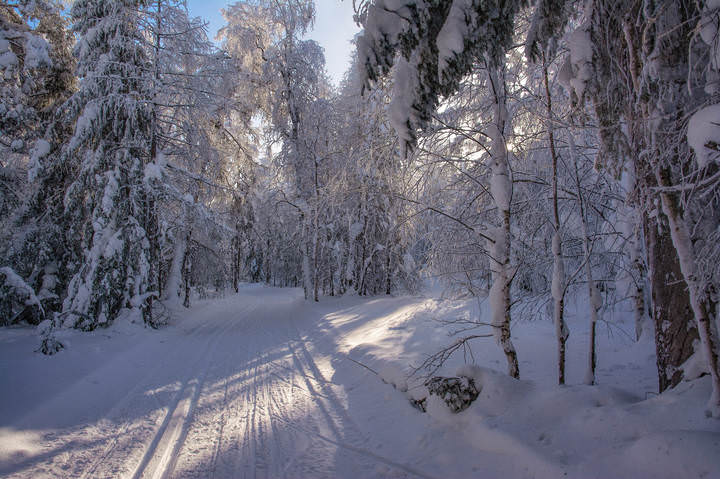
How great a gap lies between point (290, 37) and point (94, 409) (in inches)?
657

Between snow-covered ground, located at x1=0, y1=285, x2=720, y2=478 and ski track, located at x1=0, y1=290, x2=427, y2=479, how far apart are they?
0.8 inches

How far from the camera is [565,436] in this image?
9.53 ft

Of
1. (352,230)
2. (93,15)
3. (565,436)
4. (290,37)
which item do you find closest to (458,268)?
(565,436)

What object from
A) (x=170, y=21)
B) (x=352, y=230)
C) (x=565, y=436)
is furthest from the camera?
(x=352, y=230)

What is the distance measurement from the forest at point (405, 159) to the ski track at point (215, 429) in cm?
160

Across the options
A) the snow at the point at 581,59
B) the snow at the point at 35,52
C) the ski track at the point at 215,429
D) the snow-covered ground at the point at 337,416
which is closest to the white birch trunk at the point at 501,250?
the snow-covered ground at the point at 337,416

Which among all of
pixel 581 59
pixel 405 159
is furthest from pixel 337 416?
pixel 581 59

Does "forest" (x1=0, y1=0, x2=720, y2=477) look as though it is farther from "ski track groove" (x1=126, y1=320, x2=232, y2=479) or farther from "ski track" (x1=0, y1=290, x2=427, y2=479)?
"ski track groove" (x1=126, y1=320, x2=232, y2=479)

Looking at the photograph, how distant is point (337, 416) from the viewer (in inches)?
179

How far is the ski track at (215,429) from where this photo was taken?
3277mm

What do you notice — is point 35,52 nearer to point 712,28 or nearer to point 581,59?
point 581,59

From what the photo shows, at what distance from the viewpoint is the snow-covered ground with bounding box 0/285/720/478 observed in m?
2.71

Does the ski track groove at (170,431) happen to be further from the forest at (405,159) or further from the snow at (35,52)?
the snow at (35,52)

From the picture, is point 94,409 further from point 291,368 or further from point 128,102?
point 128,102
